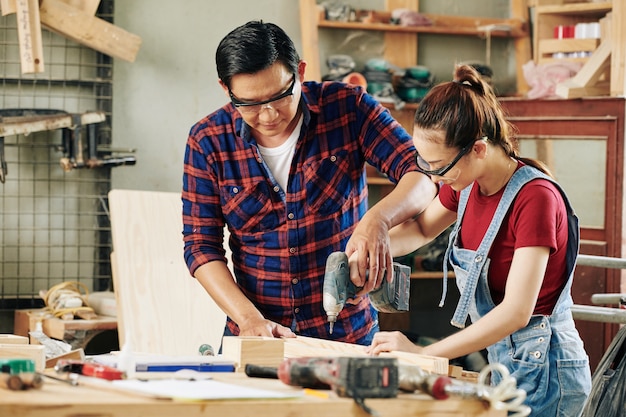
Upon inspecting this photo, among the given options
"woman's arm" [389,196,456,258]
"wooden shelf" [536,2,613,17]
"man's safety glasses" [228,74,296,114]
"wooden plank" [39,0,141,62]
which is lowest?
"woman's arm" [389,196,456,258]

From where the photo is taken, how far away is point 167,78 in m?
4.96

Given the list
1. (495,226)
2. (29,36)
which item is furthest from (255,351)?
(29,36)

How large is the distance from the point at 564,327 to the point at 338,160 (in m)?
0.88

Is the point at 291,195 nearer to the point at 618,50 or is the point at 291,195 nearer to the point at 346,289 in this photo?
the point at 346,289

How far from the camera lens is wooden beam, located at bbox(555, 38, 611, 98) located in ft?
15.7

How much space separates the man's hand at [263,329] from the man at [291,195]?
141 millimetres

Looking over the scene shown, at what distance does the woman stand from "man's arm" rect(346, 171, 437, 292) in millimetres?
209

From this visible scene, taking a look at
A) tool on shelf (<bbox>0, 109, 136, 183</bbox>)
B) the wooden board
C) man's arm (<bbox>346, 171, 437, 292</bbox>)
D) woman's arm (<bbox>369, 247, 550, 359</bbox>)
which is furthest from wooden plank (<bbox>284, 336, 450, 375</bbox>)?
tool on shelf (<bbox>0, 109, 136, 183</bbox>)

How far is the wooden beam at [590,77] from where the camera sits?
479 cm

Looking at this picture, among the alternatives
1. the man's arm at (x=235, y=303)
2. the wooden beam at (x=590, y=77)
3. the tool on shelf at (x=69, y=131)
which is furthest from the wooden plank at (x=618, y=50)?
the man's arm at (x=235, y=303)

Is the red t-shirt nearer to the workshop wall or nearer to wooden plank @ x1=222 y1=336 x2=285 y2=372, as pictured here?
wooden plank @ x1=222 y1=336 x2=285 y2=372

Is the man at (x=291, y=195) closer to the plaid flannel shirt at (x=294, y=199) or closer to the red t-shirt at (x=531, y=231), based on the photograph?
the plaid flannel shirt at (x=294, y=199)

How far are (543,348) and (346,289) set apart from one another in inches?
20.4

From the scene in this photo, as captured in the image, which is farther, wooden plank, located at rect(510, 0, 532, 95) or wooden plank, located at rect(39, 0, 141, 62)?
wooden plank, located at rect(510, 0, 532, 95)
